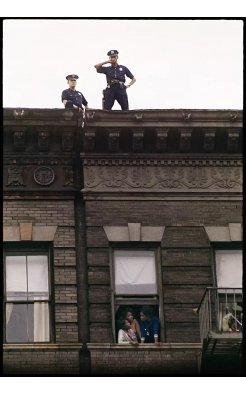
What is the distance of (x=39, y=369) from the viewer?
28.7m

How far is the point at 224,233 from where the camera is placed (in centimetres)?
3044

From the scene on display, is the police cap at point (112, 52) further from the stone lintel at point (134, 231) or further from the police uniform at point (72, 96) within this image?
the stone lintel at point (134, 231)

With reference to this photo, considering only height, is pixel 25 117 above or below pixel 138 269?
above

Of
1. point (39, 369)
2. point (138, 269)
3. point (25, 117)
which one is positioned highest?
point (25, 117)

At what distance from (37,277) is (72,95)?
412cm

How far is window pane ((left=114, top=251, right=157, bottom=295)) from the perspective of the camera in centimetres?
3002

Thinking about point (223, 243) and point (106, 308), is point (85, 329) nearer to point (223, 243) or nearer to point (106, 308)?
point (106, 308)

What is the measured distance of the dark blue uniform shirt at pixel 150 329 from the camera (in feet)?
96.5

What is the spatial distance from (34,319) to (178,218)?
3518mm

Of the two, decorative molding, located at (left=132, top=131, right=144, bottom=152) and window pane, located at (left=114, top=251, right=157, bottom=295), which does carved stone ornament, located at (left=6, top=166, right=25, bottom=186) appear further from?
window pane, located at (left=114, top=251, right=157, bottom=295)

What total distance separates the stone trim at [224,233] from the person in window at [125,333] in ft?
7.97

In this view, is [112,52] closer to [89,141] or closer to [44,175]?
[89,141]

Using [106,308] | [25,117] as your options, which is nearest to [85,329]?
[106,308]

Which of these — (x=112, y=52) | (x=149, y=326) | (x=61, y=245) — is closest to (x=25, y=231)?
(x=61, y=245)
